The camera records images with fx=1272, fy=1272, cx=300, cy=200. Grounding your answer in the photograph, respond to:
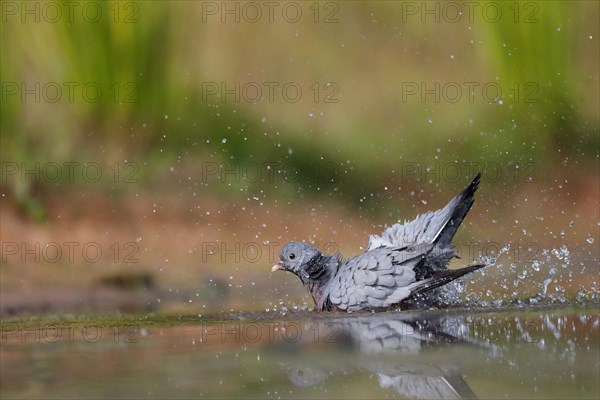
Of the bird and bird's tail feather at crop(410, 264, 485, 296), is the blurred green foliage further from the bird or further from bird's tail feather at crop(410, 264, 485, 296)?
bird's tail feather at crop(410, 264, 485, 296)

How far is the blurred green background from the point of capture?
9.53 metres

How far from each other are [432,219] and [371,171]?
2749 millimetres

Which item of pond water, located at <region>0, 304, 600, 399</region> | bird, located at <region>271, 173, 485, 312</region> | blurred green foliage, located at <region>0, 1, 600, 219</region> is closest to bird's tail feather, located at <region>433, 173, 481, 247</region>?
bird, located at <region>271, 173, 485, 312</region>

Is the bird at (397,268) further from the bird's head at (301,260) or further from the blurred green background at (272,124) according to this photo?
the blurred green background at (272,124)

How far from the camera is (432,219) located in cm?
717

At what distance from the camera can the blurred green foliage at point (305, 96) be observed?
31.7 feet

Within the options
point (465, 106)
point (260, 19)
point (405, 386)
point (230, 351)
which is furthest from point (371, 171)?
point (405, 386)

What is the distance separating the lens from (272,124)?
9961 millimetres

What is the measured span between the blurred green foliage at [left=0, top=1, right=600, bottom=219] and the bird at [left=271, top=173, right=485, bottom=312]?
7.64ft

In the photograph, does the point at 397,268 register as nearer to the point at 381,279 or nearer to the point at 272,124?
the point at 381,279

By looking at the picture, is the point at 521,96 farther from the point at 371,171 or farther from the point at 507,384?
the point at 507,384

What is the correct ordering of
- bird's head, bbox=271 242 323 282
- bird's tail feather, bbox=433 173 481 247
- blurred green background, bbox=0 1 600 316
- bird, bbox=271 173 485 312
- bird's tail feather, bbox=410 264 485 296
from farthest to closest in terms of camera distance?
blurred green background, bbox=0 1 600 316 → bird's head, bbox=271 242 323 282 → bird's tail feather, bbox=433 173 481 247 → bird, bbox=271 173 485 312 → bird's tail feather, bbox=410 264 485 296

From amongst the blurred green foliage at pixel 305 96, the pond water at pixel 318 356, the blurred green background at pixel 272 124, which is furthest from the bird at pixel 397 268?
the blurred green foliage at pixel 305 96

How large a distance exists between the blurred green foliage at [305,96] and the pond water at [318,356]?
10.1 ft
